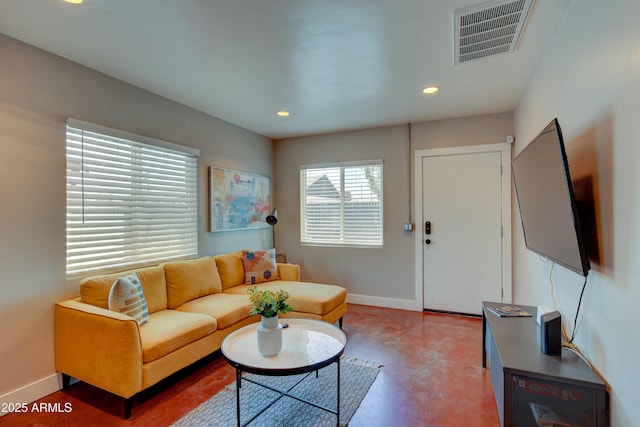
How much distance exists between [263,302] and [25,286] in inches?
65.6

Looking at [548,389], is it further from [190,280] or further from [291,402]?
[190,280]

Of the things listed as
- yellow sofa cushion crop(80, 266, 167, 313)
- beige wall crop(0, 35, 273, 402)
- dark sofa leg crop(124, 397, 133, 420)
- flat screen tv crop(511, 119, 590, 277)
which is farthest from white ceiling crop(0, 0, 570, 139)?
dark sofa leg crop(124, 397, 133, 420)

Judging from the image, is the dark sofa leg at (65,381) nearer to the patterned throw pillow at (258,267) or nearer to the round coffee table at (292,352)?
the round coffee table at (292,352)

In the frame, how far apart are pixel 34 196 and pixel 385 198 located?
11.8 feet

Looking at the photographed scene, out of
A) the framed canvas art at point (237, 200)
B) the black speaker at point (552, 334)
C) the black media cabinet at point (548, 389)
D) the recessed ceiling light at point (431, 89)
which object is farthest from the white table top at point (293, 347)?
the recessed ceiling light at point (431, 89)

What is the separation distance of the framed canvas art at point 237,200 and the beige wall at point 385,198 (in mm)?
430

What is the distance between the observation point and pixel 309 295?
3.21 meters

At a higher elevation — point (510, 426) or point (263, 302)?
point (263, 302)

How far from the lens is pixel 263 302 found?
2053 mm

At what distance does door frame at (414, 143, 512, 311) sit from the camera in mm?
3672

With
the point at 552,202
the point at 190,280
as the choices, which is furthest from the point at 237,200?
the point at 552,202

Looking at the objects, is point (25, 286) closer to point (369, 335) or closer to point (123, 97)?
point (123, 97)

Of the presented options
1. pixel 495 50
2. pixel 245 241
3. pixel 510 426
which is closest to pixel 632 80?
pixel 495 50

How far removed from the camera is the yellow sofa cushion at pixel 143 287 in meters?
2.31
